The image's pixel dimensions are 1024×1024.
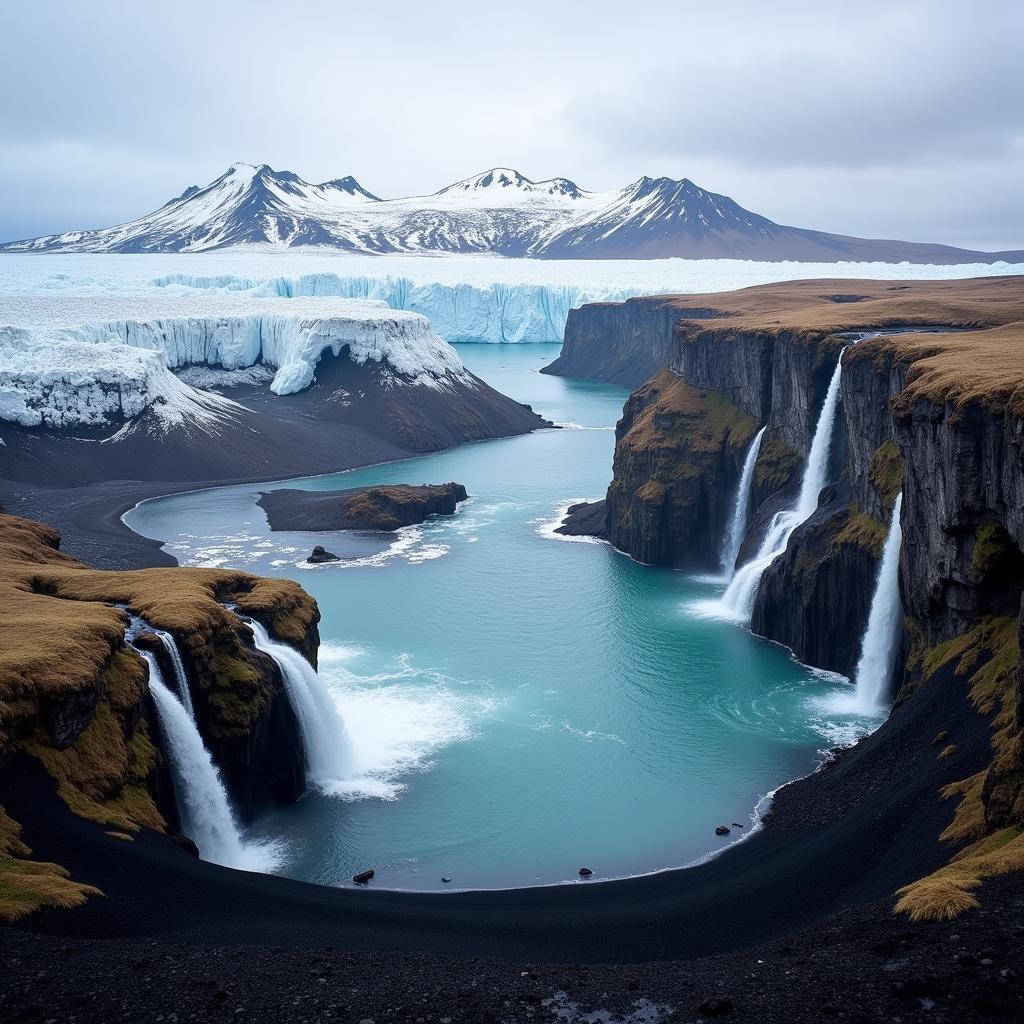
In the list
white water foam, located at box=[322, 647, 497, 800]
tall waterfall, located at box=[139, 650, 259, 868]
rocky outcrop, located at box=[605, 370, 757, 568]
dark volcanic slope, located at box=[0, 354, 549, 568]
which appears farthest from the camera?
dark volcanic slope, located at box=[0, 354, 549, 568]

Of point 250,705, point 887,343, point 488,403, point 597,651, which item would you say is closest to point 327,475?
point 488,403

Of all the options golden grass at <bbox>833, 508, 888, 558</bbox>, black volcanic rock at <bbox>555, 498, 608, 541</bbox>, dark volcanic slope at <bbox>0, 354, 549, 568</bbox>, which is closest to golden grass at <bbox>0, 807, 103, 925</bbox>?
golden grass at <bbox>833, 508, 888, 558</bbox>

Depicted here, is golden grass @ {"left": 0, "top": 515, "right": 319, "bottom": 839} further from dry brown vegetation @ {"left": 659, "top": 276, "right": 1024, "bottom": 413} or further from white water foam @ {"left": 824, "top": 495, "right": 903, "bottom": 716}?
dry brown vegetation @ {"left": 659, "top": 276, "right": 1024, "bottom": 413}

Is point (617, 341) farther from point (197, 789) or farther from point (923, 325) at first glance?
point (197, 789)

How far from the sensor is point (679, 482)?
2736 inches

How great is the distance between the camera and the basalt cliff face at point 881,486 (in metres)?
30.2

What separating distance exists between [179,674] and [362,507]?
47770mm

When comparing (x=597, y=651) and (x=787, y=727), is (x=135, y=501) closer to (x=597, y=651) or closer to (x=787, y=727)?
(x=597, y=651)

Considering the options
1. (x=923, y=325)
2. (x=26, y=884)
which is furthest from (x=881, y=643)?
(x=26, y=884)

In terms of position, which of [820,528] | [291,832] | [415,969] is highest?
[820,528]

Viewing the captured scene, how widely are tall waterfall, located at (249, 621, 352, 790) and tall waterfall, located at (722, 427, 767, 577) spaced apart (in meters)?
32.6

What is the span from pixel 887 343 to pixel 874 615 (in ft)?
43.3

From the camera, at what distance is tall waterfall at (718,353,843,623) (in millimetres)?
56469

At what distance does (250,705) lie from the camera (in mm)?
34094
